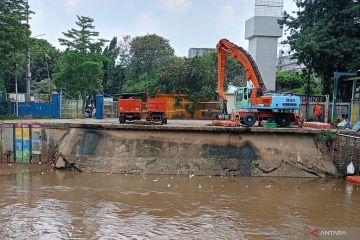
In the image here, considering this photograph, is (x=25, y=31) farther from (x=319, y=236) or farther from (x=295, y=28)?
(x=319, y=236)

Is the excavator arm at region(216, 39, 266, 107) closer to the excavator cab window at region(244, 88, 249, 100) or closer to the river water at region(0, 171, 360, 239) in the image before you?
the excavator cab window at region(244, 88, 249, 100)

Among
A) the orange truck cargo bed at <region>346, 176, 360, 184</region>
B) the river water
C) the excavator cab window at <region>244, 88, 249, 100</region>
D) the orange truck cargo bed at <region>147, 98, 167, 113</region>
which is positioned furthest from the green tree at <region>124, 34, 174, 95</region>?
the orange truck cargo bed at <region>346, 176, 360, 184</region>

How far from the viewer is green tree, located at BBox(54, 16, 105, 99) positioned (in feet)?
113

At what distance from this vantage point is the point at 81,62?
34.8m

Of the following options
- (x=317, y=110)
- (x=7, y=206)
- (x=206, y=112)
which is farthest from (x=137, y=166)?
(x=206, y=112)

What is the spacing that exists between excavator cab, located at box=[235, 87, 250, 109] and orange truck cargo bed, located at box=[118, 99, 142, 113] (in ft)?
18.7

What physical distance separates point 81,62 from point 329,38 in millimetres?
19631

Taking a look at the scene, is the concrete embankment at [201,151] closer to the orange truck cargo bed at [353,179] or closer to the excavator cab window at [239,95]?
the orange truck cargo bed at [353,179]

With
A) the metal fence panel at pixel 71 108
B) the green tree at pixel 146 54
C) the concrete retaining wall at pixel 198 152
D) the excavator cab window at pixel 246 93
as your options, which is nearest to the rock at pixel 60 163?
the concrete retaining wall at pixel 198 152

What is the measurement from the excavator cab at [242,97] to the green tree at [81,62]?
14.8 m

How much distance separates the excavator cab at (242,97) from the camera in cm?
2320

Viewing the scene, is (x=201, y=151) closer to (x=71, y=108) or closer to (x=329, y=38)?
(x=329, y=38)

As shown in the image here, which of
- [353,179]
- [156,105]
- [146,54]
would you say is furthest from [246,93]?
[146,54]

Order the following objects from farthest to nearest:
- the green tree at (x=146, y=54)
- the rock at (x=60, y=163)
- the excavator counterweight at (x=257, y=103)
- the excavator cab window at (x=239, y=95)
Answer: the green tree at (x=146, y=54) < the excavator cab window at (x=239, y=95) < the excavator counterweight at (x=257, y=103) < the rock at (x=60, y=163)
